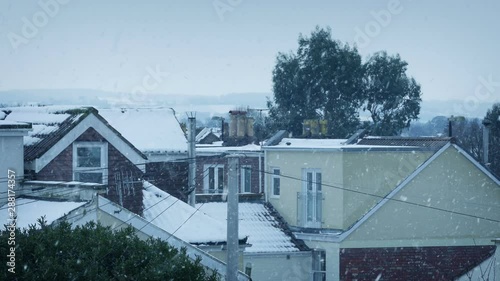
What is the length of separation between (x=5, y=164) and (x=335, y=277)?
38.6 ft

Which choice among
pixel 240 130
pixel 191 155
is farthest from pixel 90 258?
pixel 240 130

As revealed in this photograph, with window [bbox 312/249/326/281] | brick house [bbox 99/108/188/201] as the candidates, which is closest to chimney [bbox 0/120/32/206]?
brick house [bbox 99/108/188/201]

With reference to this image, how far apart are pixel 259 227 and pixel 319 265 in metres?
2.48

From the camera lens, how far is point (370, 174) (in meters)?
29.6

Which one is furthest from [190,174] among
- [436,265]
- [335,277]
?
[436,265]

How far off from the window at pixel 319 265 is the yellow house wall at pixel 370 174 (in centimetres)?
131

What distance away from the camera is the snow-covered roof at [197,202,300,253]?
28.2 meters

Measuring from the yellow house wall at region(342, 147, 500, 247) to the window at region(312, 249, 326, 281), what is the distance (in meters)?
1.20

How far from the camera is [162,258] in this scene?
12.9 m

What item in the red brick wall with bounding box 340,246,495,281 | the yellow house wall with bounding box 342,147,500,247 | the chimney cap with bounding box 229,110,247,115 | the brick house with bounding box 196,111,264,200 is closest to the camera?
the red brick wall with bounding box 340,246,495,281

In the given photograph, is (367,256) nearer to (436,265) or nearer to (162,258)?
(436,265)

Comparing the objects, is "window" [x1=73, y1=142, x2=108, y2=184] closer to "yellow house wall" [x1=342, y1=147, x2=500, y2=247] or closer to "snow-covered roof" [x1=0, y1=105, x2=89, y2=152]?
"snow-covered roof" [x1=0, y1=105, x2=89, y2=152]

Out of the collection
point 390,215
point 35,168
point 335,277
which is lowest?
point 335,277

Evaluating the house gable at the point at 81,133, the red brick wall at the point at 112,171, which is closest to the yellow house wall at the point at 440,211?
the red brick wall at the point at 112,171
